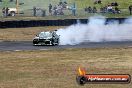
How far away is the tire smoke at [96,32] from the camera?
41.7 m

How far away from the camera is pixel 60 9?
63719mm

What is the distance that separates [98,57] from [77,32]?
18503 millimetres

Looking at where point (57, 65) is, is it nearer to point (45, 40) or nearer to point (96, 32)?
point (45, 40)

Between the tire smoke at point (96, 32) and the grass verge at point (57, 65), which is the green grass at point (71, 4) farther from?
the grass verge at point (57, 65)

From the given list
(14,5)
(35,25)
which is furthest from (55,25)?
(14,5)

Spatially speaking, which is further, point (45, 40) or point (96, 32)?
point (96, 32)

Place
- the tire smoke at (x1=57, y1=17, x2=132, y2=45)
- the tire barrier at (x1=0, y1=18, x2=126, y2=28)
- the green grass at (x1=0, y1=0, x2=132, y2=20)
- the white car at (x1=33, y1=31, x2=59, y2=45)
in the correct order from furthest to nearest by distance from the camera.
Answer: the green grass at (x1=0, y1=0, x2=132, y2=20)
the tire barrier at (x1=0, y1=18, x2=126, y2=28)
the tire smoke at (x1=57, y1=17, x2=132, y2=45)
the white car at (x1=33, y1=31, x2=59, y2=45)

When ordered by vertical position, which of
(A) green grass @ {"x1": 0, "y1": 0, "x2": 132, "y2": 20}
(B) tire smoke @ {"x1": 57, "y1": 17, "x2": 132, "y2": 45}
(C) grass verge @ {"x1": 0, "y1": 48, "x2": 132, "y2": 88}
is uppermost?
(A) green grass @ {"x1": 0, "y1": 0, "x2": 132, "y2": 20}

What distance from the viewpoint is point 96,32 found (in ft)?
160

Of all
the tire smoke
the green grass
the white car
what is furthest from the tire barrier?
the white car

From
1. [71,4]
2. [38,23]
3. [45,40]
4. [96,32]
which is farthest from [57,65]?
[71,4]

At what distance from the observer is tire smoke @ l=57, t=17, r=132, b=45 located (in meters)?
41.7

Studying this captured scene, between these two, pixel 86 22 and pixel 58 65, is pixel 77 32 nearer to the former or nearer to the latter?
pixel 86 22

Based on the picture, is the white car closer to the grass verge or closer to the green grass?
the grass verge
